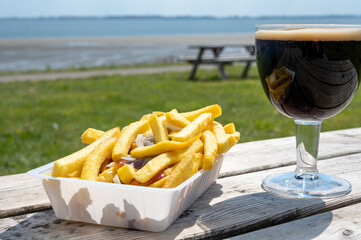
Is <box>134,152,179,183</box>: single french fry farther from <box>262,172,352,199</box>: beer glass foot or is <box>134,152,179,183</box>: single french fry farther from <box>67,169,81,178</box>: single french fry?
<box>262,172,352,199</box>: beer glass foot

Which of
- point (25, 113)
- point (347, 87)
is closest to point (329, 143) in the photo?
point (347, 87)

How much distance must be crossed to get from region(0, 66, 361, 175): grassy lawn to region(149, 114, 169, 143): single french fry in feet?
10.3

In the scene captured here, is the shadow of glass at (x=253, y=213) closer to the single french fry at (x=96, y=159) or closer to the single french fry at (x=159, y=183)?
the single french fry at (x=159, y=183)

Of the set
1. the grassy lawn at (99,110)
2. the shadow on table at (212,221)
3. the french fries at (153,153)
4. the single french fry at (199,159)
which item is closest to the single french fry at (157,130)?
the french fries at (153,153)

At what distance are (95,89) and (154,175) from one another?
8275 mm

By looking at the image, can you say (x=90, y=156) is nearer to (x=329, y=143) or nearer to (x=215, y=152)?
(x=215, y=152)

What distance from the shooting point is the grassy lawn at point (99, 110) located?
4.91m

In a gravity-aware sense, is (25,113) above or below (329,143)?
below

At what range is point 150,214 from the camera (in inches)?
41.2

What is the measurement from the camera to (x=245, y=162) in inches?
66.4

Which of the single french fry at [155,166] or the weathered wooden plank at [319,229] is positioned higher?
the single french fry at [155,166]

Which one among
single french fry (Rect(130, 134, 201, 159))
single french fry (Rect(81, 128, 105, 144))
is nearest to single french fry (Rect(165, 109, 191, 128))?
single french fry (Rect(130, 134, 201, 159))

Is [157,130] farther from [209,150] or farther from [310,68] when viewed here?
[310,68]

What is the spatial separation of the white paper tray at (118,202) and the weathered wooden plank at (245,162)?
171 mm
